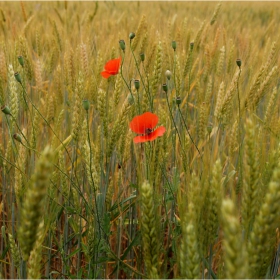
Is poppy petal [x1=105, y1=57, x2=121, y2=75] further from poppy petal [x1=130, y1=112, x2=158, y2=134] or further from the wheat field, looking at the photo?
poppy petal [x1=130, y1=112, x2=158, y2=134]

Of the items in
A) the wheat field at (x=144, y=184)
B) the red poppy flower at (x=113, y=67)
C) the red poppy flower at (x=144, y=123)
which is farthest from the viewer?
the red poppy flower at (x=113, y=67)

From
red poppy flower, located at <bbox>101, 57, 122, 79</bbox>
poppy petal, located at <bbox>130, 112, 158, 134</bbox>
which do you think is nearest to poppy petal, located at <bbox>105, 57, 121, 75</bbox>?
red poppy flower, located at <bbox>101, 57, 122, 79</bbox>

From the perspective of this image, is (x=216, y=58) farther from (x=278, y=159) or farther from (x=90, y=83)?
(x=278, y=159)

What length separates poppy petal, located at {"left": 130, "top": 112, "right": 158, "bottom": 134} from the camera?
856 mm

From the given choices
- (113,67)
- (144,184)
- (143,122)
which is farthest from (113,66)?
(144,184)

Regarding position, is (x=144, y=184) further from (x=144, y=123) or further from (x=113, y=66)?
(x=113, y=66)

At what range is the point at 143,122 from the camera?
2.87ft

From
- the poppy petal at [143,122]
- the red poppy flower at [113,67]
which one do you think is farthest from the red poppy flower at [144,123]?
the red poppy flower at [113,67]

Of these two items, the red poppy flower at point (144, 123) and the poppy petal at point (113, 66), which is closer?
the red poppy flower at point (144, 123)

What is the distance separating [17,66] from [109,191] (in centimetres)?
63

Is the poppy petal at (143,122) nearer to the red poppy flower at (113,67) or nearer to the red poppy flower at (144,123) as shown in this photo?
the red poppy flower at (144,123)

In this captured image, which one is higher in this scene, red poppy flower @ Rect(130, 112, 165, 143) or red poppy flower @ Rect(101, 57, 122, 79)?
red poppy flower @ Rect(101, 57, 122, 79)

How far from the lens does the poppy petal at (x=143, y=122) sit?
2.81ft

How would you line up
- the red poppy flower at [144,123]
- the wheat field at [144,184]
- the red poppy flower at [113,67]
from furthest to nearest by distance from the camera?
1. the red poppy flower at [113,67]
2. the red poppy flower at [144,123]
3. the wheat field at [144,184]
